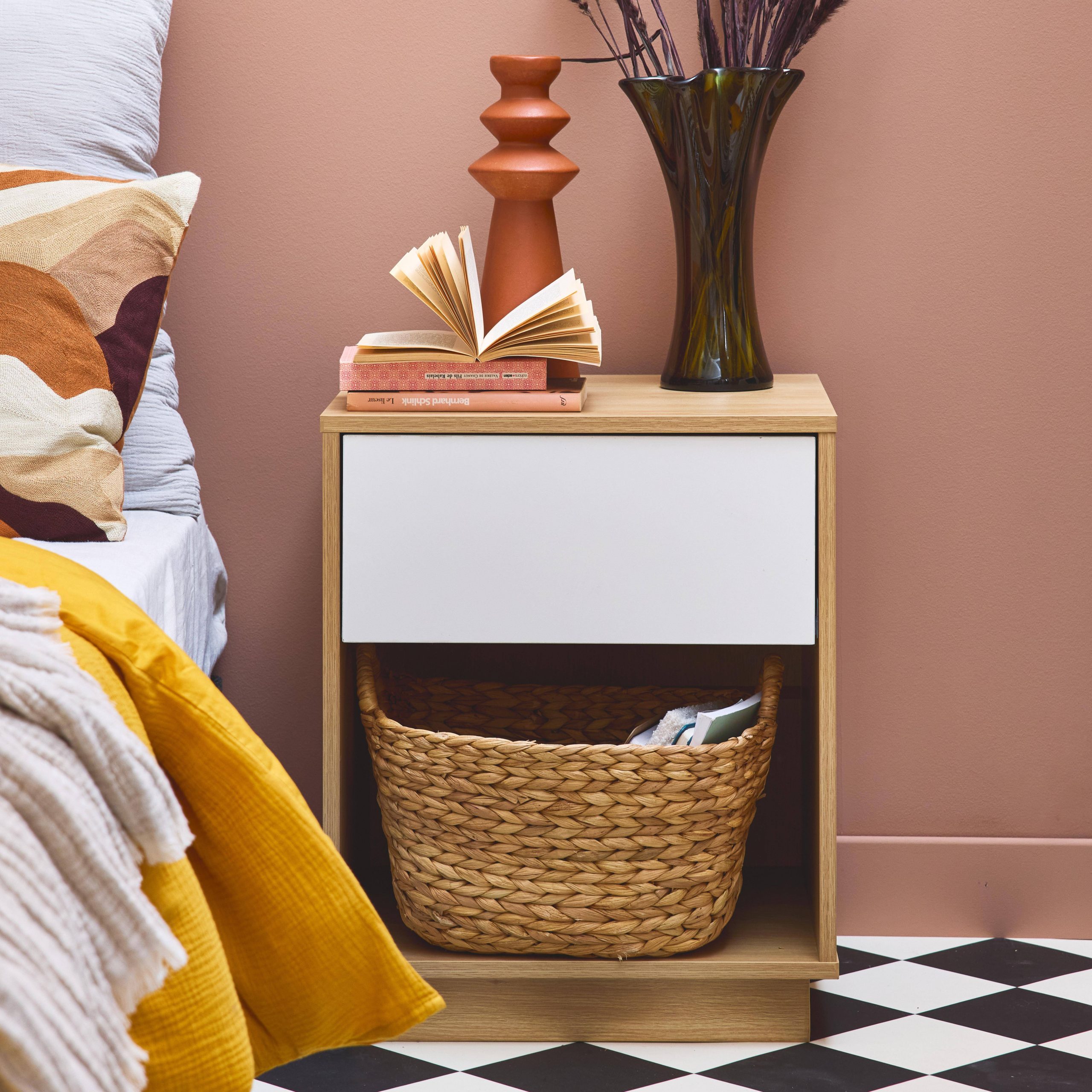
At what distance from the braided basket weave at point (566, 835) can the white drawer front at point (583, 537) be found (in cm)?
12

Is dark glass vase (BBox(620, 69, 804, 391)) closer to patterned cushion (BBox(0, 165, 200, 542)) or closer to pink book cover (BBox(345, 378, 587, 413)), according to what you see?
pink book cover (BBox(345, 378, 587, 413))

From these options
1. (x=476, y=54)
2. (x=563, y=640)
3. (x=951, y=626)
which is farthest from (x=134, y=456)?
(x=951, y=626)

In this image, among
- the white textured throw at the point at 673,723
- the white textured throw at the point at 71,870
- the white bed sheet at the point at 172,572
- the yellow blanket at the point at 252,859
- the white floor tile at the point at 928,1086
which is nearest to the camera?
the white textured throw at the point at 71,870

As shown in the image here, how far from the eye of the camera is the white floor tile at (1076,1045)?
52.4 inches

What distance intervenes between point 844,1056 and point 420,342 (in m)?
0.88

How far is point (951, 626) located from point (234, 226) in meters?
1.06

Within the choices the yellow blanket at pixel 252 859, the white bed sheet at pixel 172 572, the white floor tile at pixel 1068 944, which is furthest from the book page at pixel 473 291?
the white floor tile at pixel 1068 944

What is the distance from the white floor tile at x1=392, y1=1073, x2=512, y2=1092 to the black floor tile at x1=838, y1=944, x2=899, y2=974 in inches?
19.1

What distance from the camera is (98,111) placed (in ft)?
4.72

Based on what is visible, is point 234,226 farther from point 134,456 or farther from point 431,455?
point 431,455

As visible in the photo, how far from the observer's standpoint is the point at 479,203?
1628 millimetres

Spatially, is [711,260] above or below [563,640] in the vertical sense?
above

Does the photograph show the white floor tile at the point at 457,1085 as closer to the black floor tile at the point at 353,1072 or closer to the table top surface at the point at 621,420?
the black floor tile at the point at 353,1072

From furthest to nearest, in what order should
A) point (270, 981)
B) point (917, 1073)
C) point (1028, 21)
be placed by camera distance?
1. point (1028, 21)
2. point (917, 1073)
3. point (270, 981)
